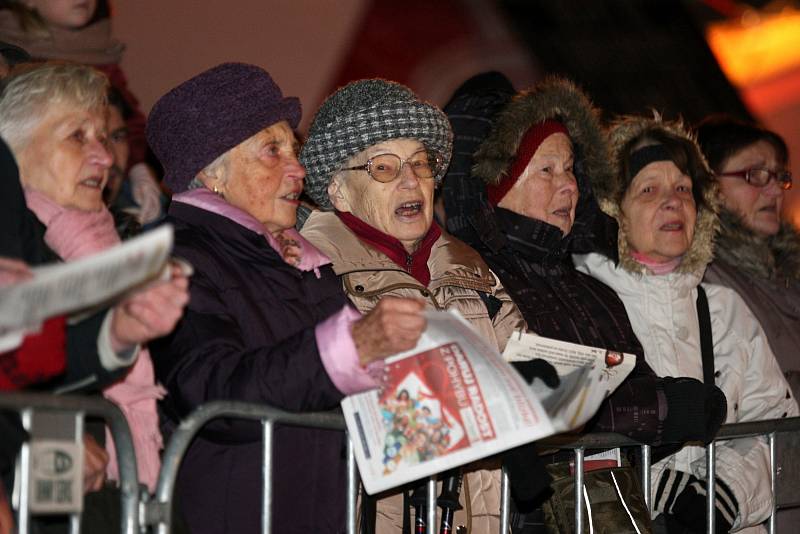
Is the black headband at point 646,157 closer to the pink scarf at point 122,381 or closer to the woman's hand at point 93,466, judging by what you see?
the pink scarf at point 122,381

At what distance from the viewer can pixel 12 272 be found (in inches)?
97.6

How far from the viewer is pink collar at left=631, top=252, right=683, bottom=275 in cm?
531

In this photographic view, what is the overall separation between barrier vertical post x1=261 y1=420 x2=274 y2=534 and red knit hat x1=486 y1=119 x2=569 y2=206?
6.45 feet

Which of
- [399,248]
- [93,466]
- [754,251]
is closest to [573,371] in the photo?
[399,248]

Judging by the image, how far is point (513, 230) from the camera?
4.90 m

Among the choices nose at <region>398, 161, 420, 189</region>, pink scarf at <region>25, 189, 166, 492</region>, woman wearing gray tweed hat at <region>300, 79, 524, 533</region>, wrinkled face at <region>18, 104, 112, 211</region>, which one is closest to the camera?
pink scarf at <region>25, 189, 166, 492</region>

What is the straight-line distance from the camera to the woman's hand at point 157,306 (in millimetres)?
2785

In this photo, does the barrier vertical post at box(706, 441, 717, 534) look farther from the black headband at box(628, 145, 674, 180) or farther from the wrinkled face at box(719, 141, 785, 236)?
the wrinkled face at box(719, 141, 785, 236)

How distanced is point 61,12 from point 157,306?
3.12 metres

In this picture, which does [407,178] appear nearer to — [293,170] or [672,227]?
[293,170]

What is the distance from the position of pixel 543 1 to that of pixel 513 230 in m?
6.53

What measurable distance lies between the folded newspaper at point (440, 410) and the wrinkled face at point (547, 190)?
1670 mm

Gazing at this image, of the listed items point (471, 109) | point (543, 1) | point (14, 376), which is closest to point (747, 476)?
point (471, 109)

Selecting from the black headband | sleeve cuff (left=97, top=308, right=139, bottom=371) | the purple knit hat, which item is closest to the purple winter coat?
the purple knit hat
